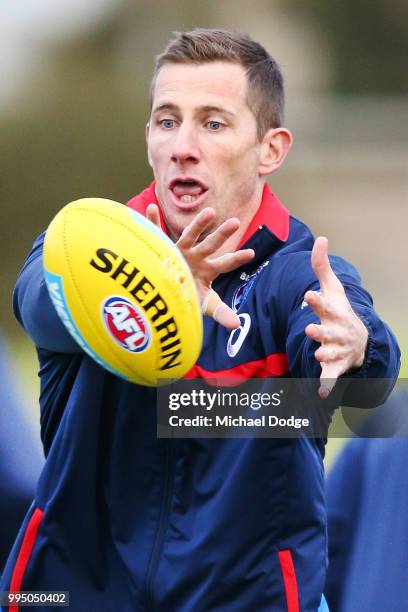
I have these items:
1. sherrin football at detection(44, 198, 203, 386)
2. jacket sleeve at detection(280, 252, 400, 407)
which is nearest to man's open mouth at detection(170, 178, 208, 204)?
jacket sleeve at detection(280, 252, 400, 407)

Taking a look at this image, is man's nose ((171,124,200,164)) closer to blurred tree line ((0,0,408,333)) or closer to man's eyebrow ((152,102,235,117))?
man's eyebrow ((152,102,235,117))

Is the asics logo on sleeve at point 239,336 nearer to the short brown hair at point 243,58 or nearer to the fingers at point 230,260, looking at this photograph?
the fingers at point 230,260

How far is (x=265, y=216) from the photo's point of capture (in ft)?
6.18

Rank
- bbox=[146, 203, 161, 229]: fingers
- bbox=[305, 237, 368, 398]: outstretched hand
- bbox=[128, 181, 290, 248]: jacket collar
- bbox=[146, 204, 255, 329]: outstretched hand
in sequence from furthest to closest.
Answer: bbox=[128, 181, 290, 248]: jacket collar < bbox=[146, 203, 161, 229]: fingers < bbox=[146, 204, 255, 329]: outstretched hand < bbox=[305, 237, 368, 398]: outstretched hand

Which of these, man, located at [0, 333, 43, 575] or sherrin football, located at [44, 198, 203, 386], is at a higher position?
sherrin football, located at [44, 198, 203, 386]

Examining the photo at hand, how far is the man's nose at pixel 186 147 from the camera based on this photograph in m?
1.87

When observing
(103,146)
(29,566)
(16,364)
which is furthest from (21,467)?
(103,146)

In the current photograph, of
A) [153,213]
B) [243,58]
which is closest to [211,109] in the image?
[243,58]

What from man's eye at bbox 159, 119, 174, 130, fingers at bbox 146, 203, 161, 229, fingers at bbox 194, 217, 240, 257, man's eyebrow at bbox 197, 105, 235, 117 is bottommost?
fingers at bbox 194, 217, 240, 257

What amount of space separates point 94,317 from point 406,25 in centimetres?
719

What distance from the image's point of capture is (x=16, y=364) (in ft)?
9.84

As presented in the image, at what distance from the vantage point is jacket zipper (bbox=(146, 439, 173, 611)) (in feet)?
5.74

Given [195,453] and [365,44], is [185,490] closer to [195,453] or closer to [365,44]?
[195,453]

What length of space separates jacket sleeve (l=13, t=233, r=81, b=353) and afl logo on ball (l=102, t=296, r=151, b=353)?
0.20 m
